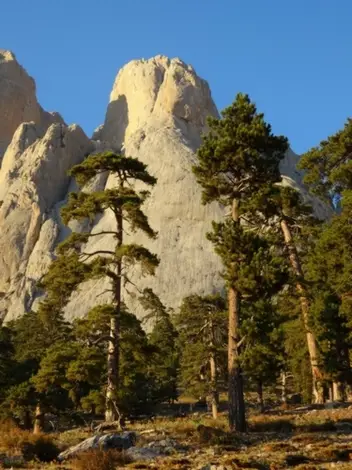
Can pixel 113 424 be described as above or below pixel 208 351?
below

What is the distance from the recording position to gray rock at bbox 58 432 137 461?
13.3 metres

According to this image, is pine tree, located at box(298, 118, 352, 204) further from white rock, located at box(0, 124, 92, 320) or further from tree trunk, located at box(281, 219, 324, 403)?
white rock, located at box(0, 124, 92, 320)

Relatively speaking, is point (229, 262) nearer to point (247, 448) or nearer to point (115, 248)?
point (115, 248)

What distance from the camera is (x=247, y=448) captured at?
1448 cm

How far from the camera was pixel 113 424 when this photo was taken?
19.8 metres

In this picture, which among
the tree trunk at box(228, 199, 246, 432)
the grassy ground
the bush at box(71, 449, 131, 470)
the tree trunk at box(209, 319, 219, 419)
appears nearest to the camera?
the bush at box(71, 449, 131, 470)

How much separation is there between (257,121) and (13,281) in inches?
3438

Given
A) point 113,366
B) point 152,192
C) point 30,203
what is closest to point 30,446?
point 113,366

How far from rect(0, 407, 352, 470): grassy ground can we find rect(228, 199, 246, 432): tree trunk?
0.58m

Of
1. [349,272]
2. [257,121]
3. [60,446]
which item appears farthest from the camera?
[349,272]

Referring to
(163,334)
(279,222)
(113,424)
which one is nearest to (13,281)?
(163,334)

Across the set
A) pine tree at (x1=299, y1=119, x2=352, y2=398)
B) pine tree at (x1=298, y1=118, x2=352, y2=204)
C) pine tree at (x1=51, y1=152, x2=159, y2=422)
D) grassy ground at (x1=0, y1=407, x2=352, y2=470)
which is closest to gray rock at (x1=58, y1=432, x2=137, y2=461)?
grassy ground at (x1=0, y1=407, x2=352, y2=470)

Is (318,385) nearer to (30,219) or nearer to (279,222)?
(279,222)

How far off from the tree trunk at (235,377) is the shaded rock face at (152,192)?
Result: 66.1 meters
